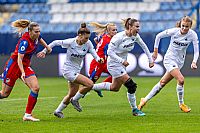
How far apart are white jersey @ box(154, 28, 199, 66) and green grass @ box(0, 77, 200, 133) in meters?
1.12

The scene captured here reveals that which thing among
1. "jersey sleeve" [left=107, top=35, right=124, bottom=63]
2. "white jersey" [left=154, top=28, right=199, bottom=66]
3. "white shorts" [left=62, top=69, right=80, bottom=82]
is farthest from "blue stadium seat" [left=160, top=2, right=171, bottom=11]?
"white shorts" [left=62, top=69, right=80, bottom=82]

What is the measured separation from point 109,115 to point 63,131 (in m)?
2.69

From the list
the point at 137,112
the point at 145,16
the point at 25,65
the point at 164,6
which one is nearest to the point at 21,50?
the point at 25,65

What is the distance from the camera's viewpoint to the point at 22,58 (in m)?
11.2

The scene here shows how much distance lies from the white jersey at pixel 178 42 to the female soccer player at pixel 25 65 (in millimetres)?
2934

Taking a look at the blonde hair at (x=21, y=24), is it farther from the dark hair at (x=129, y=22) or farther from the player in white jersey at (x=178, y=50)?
the player in white jersey at (x=178, y=50)

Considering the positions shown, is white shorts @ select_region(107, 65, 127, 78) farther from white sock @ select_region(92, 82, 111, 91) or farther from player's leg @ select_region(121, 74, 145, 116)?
white sock @ select_region(92, 82, 111, 91)

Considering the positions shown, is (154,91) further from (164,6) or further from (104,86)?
(164,6)

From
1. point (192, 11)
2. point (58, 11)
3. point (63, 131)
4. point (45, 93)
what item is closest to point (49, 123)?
point (63, 131)

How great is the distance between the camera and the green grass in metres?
9.96

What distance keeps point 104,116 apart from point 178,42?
244 cm

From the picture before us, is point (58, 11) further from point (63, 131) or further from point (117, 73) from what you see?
point (63, 131)

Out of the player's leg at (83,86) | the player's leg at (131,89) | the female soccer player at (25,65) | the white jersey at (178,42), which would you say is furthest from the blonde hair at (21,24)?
the white jersey at (178,42)

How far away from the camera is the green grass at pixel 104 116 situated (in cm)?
996
